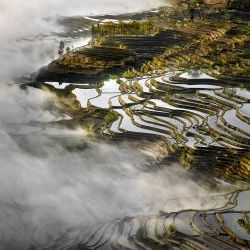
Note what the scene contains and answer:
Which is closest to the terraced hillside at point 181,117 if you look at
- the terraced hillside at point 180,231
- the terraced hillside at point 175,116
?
the terraced hillside at point 175,116

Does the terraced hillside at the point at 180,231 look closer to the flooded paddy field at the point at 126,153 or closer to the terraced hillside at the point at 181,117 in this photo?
the flooded paddy field at the point at 126,153

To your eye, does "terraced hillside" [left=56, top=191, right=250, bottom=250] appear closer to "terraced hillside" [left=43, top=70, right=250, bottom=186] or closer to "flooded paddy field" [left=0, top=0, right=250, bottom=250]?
"flooded paddy field" [left=0, top=0, right=250, bottom=250]

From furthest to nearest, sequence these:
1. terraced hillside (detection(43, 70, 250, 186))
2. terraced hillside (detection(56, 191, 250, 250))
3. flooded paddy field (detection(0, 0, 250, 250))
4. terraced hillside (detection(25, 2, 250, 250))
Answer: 1. terraced hillside (detection(43, 70, 250, 186))
2. flooded paddy field (detection(0, 0, 250, 250))
3. terraced hillside (detection(25, 2, 250, 250))
4. terraced hillside (detection(56, 191, 250, 250))

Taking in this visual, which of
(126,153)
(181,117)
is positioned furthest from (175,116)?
(126,153)

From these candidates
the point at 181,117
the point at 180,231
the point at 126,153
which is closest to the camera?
the point at 180,231

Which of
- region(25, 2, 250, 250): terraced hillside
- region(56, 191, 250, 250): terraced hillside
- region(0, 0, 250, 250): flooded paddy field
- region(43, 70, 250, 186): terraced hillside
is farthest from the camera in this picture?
region(43, 70, 250, 186): terraced hillside

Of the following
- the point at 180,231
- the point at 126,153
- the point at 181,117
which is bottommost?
the point at 180,231

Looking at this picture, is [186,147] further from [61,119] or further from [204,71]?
[204,71]

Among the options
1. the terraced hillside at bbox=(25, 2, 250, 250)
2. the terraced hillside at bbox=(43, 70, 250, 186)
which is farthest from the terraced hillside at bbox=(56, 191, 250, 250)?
the terraced hillside at bbox=(43, 70, 250, 186)

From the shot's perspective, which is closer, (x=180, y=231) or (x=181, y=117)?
(x=180, y=231)

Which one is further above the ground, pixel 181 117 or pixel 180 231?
pixel 181 117

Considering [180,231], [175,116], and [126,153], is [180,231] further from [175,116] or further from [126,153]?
[175,116]
